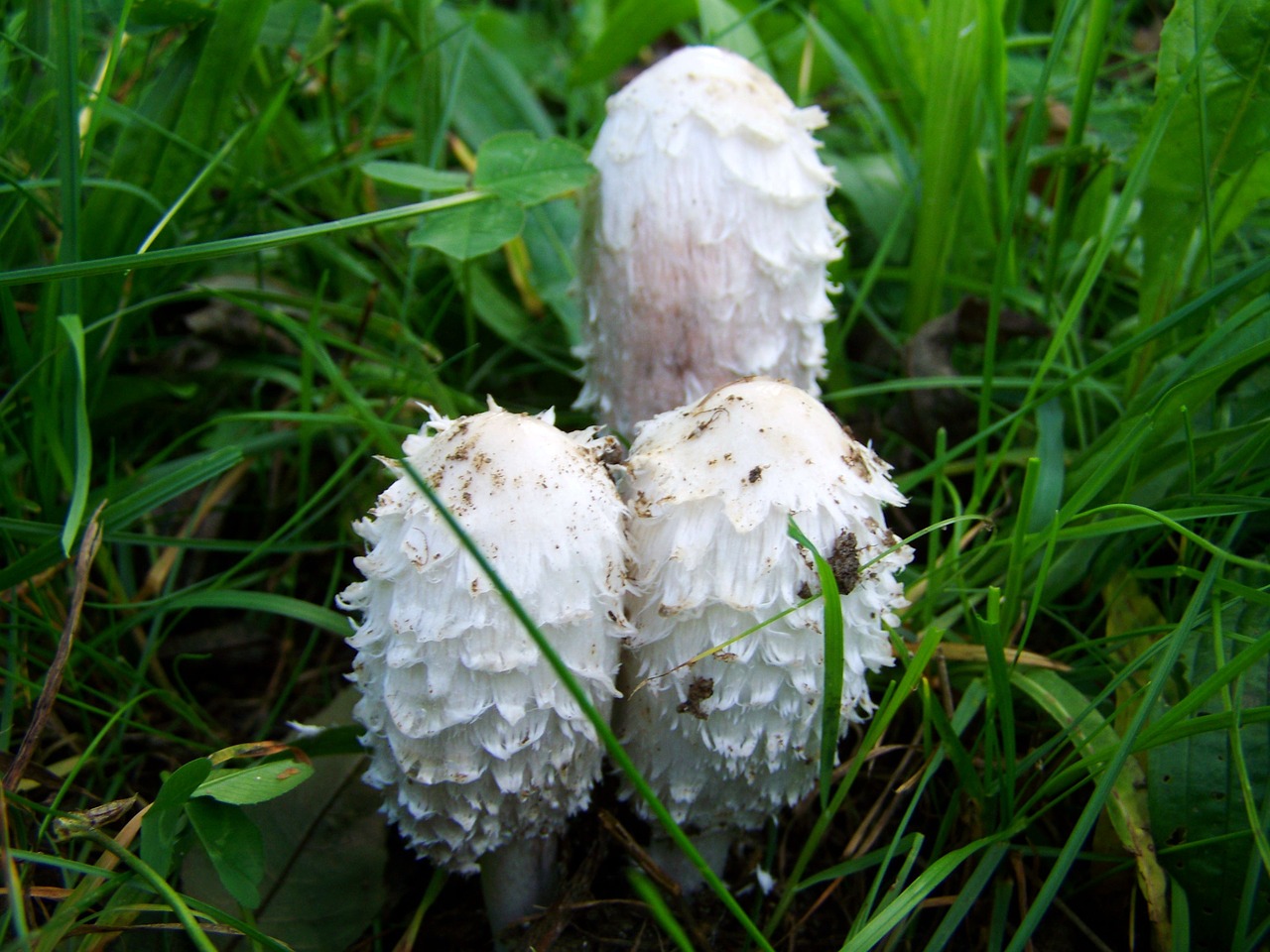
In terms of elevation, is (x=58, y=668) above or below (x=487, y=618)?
below

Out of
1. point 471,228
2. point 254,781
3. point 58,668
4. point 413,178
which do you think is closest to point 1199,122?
point 471,228

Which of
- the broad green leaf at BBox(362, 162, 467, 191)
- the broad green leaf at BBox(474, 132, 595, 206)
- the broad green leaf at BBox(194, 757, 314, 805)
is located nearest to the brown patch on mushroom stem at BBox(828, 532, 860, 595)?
the broad green leaf at BBox(194, 757, 314, 805)

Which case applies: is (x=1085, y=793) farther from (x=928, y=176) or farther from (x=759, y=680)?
(x=928, y=176)

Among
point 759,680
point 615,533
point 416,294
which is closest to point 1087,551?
point 759,680

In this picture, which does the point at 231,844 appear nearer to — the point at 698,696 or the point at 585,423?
the point at 698,696

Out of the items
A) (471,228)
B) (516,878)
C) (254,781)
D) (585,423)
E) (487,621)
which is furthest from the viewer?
(585,423)

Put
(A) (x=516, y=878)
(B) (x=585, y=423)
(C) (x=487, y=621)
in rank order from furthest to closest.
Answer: (B) (x=585, y=423)
(A) (x=516, y=878)
(C) (x=487, y=621)

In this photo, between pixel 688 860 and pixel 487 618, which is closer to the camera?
pixel 487 618

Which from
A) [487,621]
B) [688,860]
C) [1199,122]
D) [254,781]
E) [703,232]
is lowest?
[688,860]
